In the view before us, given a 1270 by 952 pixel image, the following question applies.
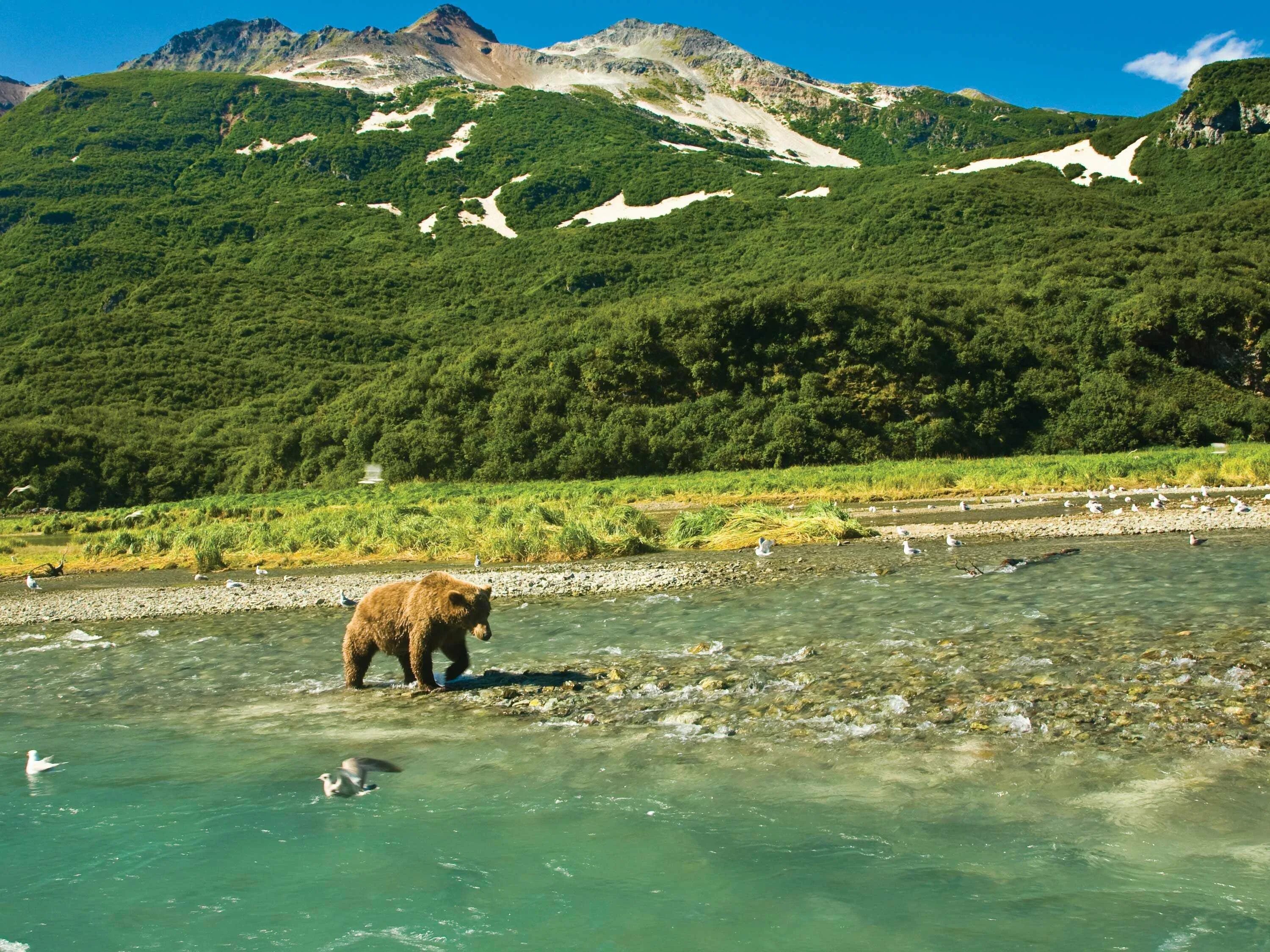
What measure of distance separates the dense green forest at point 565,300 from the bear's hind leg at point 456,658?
1431 inches

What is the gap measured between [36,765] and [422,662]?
3.24m

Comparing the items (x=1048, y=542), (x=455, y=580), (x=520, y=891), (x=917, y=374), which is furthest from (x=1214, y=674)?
(x=917, y=374)

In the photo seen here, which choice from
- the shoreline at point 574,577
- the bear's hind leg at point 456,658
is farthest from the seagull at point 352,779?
the shoreline at point 574,577

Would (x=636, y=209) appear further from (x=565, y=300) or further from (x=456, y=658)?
(x=456, y=658)

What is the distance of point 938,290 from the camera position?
183 ft

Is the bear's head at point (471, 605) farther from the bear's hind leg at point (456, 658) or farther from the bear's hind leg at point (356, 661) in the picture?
the bear's hind leg at point (356, 661)

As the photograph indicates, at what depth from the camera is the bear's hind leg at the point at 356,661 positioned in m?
9.66

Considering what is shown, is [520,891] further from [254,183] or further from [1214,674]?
[254,183]

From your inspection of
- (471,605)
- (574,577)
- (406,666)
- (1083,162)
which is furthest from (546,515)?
(1083,162)

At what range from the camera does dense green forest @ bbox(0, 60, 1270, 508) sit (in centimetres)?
4847

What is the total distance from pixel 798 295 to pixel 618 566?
117 ft

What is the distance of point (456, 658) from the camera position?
9.49 meters

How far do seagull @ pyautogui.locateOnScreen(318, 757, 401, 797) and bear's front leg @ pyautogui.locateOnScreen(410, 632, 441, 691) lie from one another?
1.94m

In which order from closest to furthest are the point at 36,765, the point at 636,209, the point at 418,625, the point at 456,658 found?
the point at 36,765 < the point at 418,625 < the point at 456,658 < the point at 636,209
